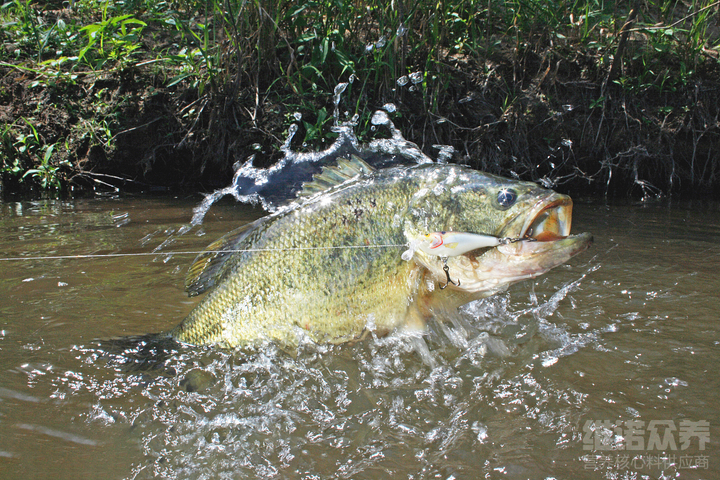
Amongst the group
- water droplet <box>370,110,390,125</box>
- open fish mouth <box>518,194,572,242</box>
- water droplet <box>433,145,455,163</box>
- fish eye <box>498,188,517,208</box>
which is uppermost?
water droplet <box>370,110,390,125</box>

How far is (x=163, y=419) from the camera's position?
1808mm

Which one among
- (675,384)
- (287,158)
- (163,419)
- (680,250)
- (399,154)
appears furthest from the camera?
(399,154)

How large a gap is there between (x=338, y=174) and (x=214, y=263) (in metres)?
0.71

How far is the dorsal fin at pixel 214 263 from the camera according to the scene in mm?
2305

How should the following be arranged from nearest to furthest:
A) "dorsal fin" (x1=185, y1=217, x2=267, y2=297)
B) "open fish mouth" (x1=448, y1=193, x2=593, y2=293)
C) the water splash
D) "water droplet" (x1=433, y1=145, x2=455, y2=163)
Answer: "open fish mouth" (x1=448, y1=193, x2=593, y2=293) → "dorsal fin" (x1=185, y1=217, x2=267, y2=297) → the water splash → "water droplet" (x1=433, y1=145, x2=455, y2=163)

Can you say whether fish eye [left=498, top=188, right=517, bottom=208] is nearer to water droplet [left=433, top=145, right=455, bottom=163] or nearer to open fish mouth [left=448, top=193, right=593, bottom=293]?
open fish mouth [left=448, top=193, right=593, bottom=293]

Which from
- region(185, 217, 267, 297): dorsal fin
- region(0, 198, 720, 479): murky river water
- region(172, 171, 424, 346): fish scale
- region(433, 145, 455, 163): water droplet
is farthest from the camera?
region(433, 145, 455, 163): water droplet

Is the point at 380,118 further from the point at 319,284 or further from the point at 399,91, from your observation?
the point at 319,284

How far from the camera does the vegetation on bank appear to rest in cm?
549

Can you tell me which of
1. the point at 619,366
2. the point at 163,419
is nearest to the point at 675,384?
the point at 619,366

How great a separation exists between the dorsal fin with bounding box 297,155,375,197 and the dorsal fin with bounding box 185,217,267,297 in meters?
0.26

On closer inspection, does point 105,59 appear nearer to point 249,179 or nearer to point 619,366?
point 249,179

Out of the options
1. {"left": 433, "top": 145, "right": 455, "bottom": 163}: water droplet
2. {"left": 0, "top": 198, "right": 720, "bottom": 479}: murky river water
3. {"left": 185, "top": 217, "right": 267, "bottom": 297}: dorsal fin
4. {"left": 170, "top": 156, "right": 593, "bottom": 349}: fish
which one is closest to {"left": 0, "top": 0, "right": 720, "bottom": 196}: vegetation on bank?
{"left": 433, "top": 145, "right": 455, "bottom": 163}: water droplet

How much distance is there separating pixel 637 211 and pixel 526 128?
1434 millimetres
